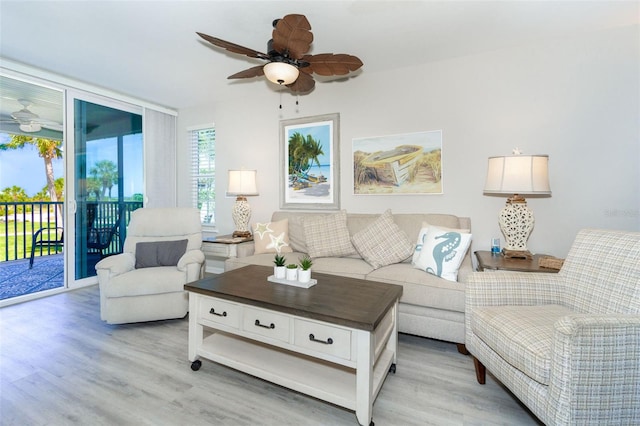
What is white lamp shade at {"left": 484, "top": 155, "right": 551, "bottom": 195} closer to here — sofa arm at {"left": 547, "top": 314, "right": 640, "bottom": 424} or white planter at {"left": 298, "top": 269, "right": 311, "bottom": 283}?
sofa arm at {"left": 547, "top": 314, "right": 640, "bottom": 424}

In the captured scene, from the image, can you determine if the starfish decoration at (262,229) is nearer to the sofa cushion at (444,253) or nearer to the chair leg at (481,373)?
the sofa cushion at (444,253)

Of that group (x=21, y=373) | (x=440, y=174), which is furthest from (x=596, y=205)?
(x=21, y=373)

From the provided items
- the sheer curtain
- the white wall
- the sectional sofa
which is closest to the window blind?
the sheer curtain

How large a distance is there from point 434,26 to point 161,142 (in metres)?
4.01

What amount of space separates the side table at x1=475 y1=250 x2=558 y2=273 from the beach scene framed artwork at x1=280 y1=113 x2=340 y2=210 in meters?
1.71

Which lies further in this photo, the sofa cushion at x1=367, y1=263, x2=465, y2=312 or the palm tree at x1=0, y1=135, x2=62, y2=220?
the palm tree at x1=0, y1=135, x2=62, y2=220

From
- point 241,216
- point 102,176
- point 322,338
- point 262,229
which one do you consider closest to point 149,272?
point 262,229

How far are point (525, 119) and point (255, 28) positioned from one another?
257cm

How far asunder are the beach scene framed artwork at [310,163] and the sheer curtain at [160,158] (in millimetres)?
2007

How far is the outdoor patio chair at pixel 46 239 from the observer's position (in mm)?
4645

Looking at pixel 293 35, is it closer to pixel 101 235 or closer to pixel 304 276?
pixel 304 276

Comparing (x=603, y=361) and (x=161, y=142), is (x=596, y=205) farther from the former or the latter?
(x=161, y=142)

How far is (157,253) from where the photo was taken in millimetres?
2979

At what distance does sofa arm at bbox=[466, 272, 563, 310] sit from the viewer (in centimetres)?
182
